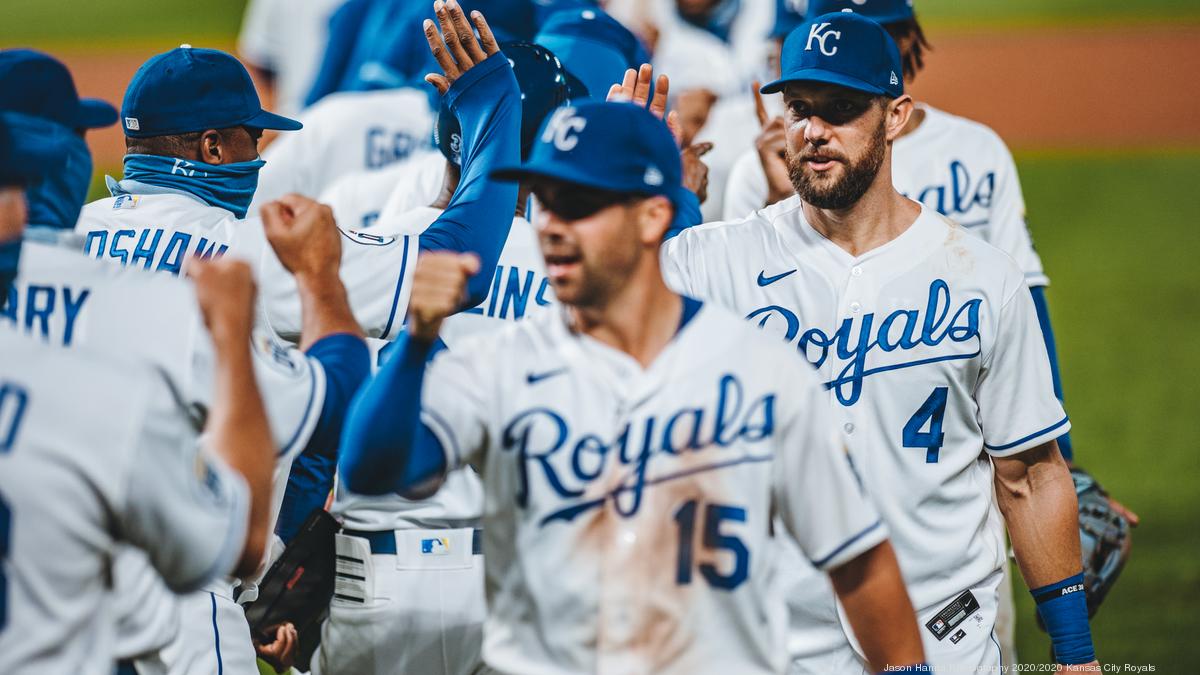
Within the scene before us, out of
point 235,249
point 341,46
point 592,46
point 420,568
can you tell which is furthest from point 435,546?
point 341,46

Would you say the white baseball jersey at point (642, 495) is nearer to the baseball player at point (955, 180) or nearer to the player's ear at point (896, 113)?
the player's ear at point (896, 113)

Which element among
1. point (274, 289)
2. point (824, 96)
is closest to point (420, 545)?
point (274, 289)

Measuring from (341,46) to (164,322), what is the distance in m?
6.56

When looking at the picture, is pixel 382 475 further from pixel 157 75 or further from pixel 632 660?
pixel 157 75

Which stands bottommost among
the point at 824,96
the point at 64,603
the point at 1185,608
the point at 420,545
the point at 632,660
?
the point at 1185,608

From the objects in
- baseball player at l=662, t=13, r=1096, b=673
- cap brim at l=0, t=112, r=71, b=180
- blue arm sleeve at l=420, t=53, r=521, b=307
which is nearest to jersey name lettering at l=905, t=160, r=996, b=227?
baseball player at l=662, t=13, r=1096, b=673

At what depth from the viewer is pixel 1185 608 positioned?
21.3ft

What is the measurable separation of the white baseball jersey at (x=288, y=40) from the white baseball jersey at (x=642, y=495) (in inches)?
360

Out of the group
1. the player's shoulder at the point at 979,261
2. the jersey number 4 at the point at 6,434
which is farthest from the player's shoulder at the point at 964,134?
the jersey number 4 at the point at 6,434

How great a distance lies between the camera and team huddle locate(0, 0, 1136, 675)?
2.47 metres

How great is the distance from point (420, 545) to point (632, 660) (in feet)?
4.78

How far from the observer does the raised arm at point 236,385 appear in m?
2.49

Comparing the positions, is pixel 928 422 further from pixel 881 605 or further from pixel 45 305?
pixel 45 305

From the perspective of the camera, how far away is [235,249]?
11.7 feet
